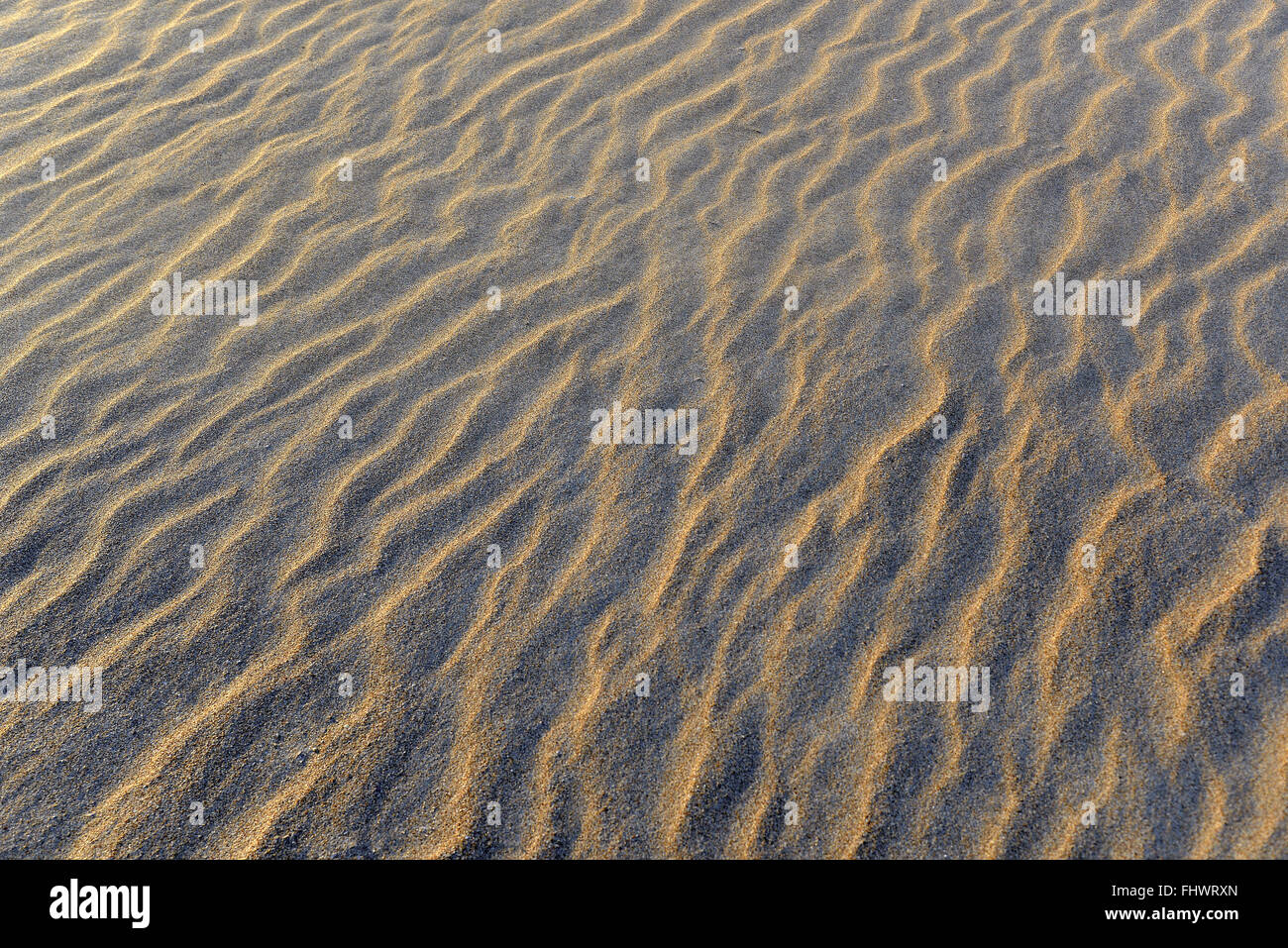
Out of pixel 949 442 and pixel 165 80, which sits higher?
pixel 165 80

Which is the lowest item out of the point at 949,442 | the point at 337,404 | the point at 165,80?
the point at 949,442

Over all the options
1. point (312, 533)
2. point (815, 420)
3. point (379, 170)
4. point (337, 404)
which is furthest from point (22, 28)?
point (815, 420)

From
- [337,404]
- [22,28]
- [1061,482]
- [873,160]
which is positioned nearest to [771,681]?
[1061,482]

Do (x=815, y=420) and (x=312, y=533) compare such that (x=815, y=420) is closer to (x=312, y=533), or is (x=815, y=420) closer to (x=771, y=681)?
(x=771, y=681)

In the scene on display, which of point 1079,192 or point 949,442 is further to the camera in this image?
point 1079,192

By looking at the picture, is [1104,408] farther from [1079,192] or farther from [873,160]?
[873,160]
